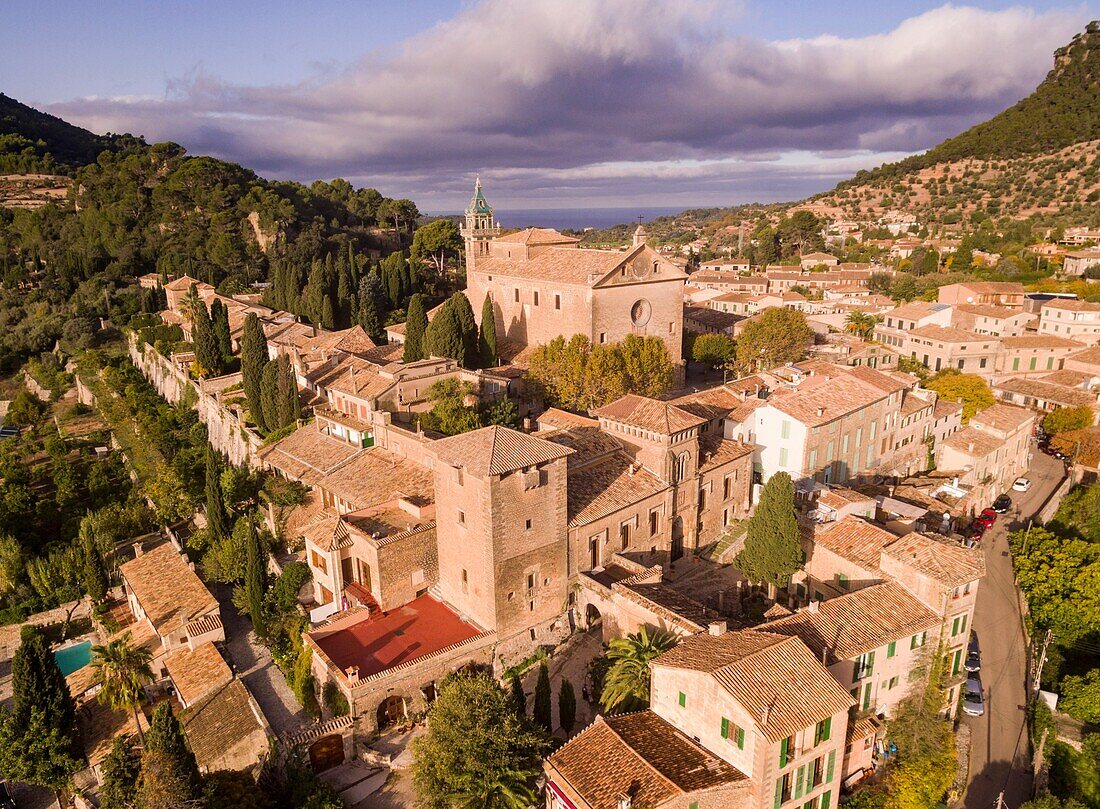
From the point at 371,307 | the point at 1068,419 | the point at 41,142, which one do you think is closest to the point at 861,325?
the point at 1068,419

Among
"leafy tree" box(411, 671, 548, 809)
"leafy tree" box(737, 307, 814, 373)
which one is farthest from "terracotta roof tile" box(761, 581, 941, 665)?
"leafy tree" box(737, 307, 814, 373)

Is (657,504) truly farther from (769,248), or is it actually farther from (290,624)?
(769,248)

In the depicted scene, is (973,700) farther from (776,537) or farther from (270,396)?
(270,396)

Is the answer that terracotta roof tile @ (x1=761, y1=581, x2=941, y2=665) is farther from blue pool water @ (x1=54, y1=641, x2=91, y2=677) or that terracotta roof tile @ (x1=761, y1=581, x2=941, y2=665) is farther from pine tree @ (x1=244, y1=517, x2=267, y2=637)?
blue pool water @ (x1=54, y1=641, x2=91, y2=677)

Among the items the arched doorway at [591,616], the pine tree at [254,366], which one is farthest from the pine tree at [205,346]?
the arched doorway at [591,616]

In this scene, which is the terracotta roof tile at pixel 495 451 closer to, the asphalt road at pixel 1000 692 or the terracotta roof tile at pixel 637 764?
the terracotta roof tile at pixel 637 764
